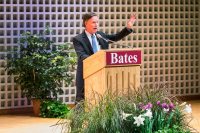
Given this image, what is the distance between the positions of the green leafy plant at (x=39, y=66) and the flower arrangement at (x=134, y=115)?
13.6 feet

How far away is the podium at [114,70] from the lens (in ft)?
19.1

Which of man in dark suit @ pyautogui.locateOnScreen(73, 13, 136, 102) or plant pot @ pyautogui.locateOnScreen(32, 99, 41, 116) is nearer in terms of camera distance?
man in dark suit @ pyautogui.locateOnScreen(73, 13, 136, 102)

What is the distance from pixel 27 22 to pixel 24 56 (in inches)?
31.7

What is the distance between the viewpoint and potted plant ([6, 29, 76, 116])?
9281 millimetres

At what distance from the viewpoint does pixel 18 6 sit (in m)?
9.88

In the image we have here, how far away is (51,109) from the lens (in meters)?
9.37

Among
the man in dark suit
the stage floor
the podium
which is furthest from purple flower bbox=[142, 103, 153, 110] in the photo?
the stage floor

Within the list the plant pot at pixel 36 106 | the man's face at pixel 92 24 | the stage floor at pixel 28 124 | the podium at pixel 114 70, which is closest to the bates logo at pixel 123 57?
the podium at pixel 114 70

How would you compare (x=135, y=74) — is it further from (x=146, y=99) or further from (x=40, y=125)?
(x=40, y=125)

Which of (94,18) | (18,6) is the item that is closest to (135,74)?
(94,18)

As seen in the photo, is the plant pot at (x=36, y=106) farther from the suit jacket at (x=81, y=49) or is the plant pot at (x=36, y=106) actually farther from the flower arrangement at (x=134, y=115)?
the flower arrangement at (x=134, y=115)

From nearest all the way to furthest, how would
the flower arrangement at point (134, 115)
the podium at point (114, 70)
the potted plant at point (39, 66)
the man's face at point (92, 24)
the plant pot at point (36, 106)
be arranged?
the flower arrangement at point (134, 115)
the podium at point (114, 70)
the man's face at point (92, 24)
the potted plant at point (39, 66)
the plant pot at point (36, 106)

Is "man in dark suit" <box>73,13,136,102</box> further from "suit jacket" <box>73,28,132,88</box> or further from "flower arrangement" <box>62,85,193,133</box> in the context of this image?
"flower arrangement" <box>62,85,193,133</box>

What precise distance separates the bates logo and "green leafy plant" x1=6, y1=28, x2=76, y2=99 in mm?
3502
